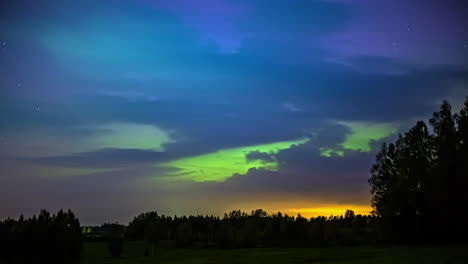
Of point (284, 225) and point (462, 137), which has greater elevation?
point (462, 137)

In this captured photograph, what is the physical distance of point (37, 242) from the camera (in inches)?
2141

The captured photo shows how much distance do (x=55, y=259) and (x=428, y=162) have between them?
65.2 metres

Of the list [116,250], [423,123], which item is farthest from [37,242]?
[423,123]

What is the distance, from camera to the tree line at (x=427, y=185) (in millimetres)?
68125

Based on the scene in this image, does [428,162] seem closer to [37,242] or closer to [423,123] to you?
[423,123]

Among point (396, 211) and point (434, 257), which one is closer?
point (434, 257)

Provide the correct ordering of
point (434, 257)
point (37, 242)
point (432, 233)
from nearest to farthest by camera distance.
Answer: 1. point (434, 257)
2. point (37, 242)
3. point (432, 233)

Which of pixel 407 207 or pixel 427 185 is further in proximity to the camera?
pixel 407 207

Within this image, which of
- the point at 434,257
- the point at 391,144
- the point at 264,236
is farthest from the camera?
the point at 264,236

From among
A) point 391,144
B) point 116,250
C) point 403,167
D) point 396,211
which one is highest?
point 391,144

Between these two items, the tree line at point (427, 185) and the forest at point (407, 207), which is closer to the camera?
the forest at point (407, 207)

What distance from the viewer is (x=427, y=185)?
72.2 meters

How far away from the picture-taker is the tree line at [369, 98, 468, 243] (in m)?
68.1

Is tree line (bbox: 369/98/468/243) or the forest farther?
tree line (bbox: 369/98/468/243)
